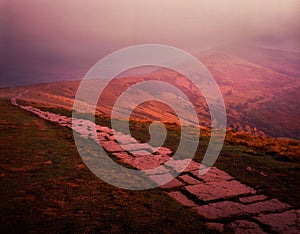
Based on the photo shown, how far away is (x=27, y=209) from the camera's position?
4559mm

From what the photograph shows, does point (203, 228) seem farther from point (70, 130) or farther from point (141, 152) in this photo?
point (70, 130)

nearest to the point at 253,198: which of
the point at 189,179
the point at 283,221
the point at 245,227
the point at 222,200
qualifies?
the point at 222,200

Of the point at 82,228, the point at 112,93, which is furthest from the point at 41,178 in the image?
the point at 112,93

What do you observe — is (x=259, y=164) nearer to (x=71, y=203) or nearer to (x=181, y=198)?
(x=181, y=198)

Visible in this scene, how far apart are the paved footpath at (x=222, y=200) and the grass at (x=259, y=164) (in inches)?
20.6

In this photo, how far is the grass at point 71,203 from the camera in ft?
14.2

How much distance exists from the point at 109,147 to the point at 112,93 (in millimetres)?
185236

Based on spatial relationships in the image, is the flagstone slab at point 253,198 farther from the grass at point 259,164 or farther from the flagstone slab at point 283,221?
the flagstone slab at point 283,221

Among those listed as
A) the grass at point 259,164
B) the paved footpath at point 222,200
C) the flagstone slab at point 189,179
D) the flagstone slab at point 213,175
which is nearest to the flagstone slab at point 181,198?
the paved footpath at point 222,200

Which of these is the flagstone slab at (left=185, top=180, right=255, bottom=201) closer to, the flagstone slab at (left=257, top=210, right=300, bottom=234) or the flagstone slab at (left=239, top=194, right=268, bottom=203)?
the flagstone slab at (left=239, top=194, right=268, bottom=203)

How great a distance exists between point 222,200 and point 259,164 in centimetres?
400

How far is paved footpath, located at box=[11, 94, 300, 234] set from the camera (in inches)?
201

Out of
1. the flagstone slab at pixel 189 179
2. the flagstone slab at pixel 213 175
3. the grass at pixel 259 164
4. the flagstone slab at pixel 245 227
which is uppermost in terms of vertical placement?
the flagstone slab at pixel 245 227

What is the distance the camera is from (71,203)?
4.99 meters
